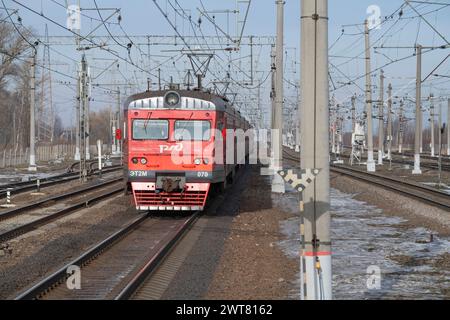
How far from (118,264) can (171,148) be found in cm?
597

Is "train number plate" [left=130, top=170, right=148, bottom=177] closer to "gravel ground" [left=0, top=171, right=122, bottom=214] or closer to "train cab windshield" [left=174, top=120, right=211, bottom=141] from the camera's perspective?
"train cab windshield" [left=174, top=120, right=211, bottom=141]

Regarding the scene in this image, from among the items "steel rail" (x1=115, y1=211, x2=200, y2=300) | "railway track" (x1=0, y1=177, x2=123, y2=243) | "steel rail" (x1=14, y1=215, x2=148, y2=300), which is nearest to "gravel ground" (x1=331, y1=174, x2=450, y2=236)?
"steel rail" (x1=115, y1=211, x2=200, y2=300)

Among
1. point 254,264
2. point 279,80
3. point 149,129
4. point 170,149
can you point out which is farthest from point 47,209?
point 254,264

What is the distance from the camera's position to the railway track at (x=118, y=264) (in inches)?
344

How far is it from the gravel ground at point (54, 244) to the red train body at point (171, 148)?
3.84ft

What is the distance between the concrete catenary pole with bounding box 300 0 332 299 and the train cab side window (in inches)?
384

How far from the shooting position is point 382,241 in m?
13.5

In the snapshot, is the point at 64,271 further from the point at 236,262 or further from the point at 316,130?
the point at 316,130

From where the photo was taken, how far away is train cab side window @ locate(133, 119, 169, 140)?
54.7 feet

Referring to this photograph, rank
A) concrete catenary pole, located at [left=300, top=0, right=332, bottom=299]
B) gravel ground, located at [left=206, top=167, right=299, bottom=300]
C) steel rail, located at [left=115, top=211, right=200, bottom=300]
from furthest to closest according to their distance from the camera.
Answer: gravel ground, located at [left=206, top=167, right=299, bottom=300], steel rail, located at [left=115, top=211, right=200, bottom=300], concrete catenary pole, located at [left=300, top=0, right=332, bottom=299]

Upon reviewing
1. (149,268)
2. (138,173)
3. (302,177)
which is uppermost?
(302,177)

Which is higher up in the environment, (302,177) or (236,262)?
(302,177)

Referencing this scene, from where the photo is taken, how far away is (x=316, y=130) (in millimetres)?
7105
